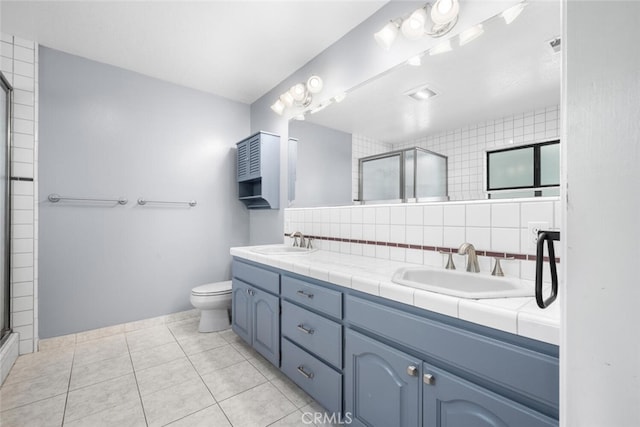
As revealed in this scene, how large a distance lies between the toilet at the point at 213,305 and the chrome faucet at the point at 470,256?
1.93 m

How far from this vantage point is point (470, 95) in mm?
1344

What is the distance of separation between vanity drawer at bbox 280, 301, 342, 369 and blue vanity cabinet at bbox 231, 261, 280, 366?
114mm

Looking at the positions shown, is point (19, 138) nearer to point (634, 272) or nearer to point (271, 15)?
point (271, 15)

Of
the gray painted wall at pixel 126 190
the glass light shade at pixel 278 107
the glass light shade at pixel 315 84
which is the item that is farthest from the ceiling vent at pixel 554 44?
the gray painted wall at pixel 126 190

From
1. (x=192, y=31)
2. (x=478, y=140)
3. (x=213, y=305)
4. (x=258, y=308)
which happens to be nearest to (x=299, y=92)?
(x=192, y=31)

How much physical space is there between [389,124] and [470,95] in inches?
18.1

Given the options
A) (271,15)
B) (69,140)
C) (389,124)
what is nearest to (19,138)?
(69,140)

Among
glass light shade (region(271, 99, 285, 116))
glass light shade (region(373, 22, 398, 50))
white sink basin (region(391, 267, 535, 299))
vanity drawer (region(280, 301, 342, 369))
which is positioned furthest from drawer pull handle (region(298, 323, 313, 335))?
glass light shade (region(271, 99, 285, 116))

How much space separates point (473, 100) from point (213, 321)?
8.24 ft

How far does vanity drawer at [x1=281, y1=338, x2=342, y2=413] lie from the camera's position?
1.24 m

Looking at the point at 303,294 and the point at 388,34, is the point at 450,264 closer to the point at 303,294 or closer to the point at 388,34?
the point at 303,294

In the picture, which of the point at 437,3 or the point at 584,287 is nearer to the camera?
the point at 584,287

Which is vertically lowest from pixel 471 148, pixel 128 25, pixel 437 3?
pixel 471 148

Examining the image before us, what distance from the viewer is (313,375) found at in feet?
4.47
